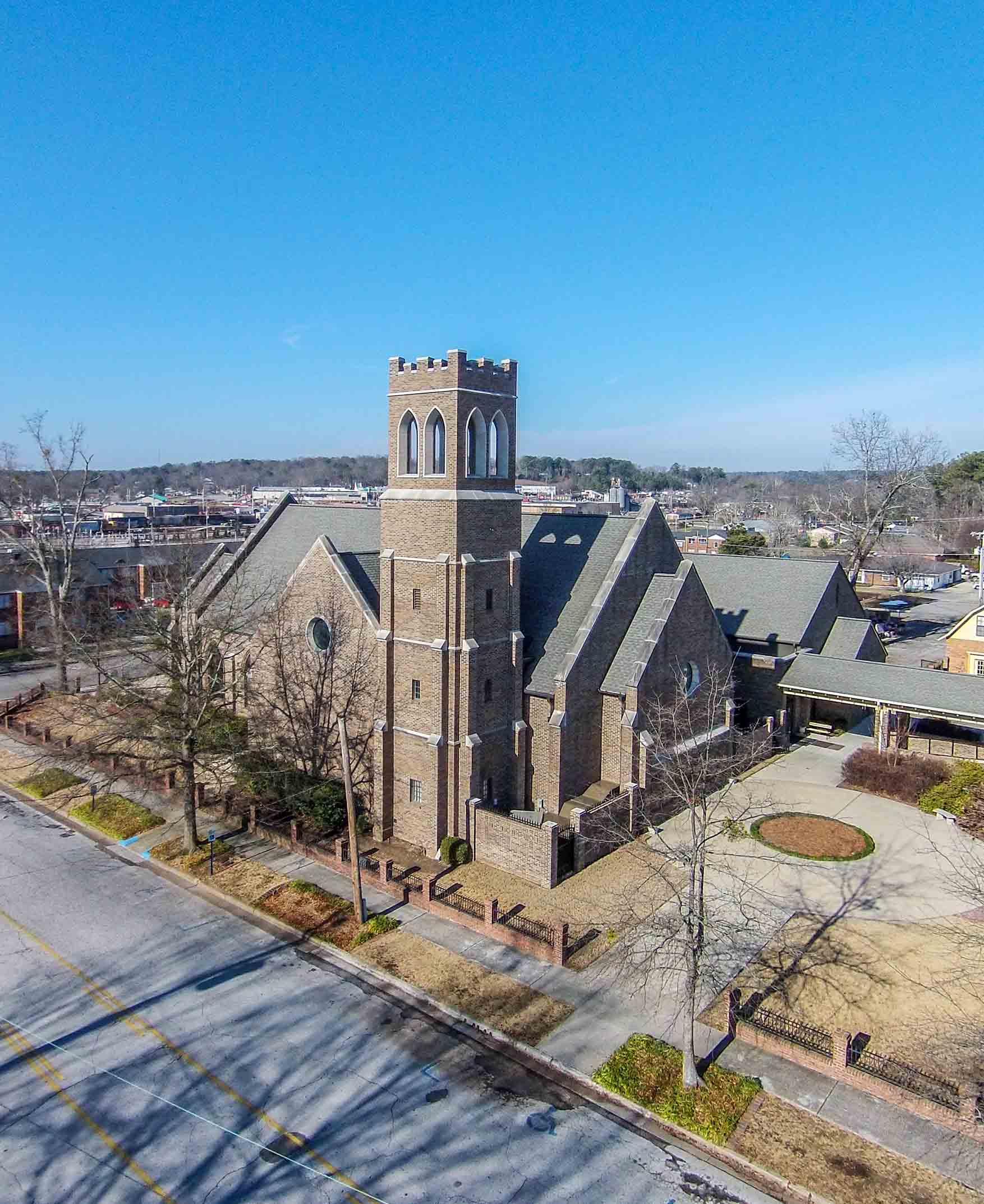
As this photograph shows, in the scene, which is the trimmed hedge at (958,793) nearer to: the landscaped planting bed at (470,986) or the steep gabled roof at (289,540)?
the landscaped planting bed at (470,986)

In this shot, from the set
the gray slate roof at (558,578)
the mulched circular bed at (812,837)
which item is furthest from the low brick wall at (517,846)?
the mulched circular bed at (812,837)

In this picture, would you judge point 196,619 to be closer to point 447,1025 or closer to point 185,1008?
point 185,1008

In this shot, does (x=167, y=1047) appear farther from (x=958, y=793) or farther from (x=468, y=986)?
(x=958, y=793)

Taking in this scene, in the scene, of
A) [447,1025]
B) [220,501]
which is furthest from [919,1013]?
[220,501]

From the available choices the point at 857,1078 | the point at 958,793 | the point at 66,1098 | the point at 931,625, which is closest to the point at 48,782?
the point at 66,1098

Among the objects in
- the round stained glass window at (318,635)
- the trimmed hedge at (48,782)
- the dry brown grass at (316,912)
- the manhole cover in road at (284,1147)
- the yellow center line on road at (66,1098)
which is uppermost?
the round stained glass window at (318,635)

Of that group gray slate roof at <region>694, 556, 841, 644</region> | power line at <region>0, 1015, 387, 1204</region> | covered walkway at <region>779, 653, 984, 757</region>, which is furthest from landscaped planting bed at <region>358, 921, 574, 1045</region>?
gray slate roof at <region>694, 556, 841, 644</region>
